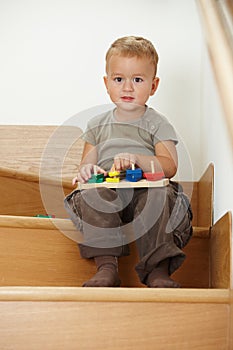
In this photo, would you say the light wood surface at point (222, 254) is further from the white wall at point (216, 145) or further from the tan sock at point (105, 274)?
the tan sock at point (105, 274)

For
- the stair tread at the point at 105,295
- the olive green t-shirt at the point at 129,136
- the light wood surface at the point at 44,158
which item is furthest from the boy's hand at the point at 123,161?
the light wood surface at the point at 44,158

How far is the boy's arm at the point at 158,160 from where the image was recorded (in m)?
1.61

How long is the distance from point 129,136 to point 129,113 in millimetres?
73

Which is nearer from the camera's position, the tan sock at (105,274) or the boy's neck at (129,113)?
the tan sock at (105,274)

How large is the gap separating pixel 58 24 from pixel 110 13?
192 mm

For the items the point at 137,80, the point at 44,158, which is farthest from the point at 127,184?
the point at 44,158

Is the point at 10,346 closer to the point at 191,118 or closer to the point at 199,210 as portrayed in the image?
the point at 199,210

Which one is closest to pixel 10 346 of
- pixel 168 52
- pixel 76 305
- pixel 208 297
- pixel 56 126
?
pixel 76 305

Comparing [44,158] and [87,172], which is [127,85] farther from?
[44,158]

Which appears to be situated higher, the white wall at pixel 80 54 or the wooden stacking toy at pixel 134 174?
the white wall at pixel 80 54

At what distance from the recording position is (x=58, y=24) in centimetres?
242

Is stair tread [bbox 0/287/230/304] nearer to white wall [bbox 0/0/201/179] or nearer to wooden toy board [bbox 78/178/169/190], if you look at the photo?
wooden toy board [bbox 78/178/169/190]

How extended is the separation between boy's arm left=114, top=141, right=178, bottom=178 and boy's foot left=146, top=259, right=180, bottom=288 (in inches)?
10.9

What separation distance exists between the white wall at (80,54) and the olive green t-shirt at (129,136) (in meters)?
0.49
